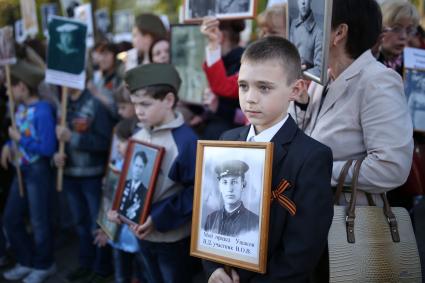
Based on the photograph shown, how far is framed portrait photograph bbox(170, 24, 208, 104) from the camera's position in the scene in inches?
153

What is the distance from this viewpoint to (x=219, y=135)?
11.6 feet

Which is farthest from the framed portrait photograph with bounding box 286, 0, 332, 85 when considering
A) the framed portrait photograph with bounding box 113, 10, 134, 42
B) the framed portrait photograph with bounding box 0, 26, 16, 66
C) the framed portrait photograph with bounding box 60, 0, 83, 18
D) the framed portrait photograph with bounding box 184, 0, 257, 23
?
the framed portrait photograph with bounding box 113, 10, 134, 42

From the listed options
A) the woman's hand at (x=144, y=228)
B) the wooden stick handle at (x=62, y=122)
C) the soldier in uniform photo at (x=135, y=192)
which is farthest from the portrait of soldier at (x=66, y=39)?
the woman's hand at (x=144, y=228)

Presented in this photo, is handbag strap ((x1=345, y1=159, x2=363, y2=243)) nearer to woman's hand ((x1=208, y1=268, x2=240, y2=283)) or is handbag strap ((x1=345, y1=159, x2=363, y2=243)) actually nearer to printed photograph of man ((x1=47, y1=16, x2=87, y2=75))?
woman's hand ((x1=208, y1=268, x2=240, y2=283))

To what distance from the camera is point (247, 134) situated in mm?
2047

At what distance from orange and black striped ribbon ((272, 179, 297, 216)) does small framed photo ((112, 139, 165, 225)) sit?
1.05 meters

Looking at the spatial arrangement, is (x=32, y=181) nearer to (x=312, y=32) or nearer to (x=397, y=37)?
(x=312, y=32)

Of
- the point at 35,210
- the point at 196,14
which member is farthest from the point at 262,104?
the point at 35,210

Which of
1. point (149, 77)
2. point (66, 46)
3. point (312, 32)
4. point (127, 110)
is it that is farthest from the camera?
point (127, 110)

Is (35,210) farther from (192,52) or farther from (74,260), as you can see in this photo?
(192,52)

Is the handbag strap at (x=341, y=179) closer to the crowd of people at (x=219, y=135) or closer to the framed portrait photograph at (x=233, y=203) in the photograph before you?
the crowd of people at (x=219, y=135)

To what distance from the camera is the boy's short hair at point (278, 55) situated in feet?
6.05

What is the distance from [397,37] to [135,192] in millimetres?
1981

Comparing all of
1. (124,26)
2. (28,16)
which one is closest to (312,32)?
(28,16)
